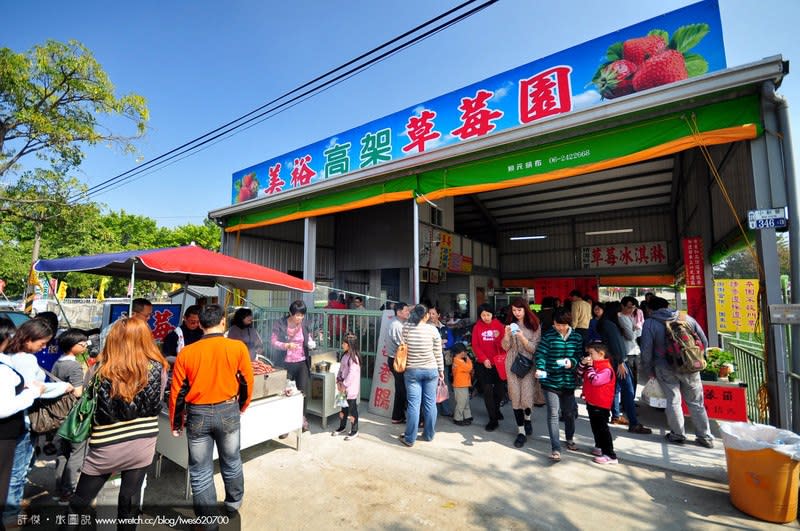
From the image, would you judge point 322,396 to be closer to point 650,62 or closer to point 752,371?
point 752,371

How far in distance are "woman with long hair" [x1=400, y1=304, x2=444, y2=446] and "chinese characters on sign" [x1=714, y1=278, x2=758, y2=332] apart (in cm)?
590

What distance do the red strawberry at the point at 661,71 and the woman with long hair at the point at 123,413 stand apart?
5905 millimetres

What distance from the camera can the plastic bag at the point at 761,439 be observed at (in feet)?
8.52

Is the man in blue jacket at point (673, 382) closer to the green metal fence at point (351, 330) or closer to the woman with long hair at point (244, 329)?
the green metal fence at point (351, 330)

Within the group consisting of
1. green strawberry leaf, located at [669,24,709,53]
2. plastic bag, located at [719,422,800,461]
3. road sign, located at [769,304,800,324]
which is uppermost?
green strawberry leaf, located at [669,24,709,53]

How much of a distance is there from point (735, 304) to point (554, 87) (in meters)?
5.40

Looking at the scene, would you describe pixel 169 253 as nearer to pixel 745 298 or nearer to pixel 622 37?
pixel 622 37

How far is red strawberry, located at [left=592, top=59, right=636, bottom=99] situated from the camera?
183 inches

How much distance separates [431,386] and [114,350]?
117 inches

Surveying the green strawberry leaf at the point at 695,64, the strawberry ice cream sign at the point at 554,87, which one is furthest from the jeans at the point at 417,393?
the green strawberry leaf at the point at 695,64

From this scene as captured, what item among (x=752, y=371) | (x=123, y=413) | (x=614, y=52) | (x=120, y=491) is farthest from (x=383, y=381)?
(x=614, y=52)

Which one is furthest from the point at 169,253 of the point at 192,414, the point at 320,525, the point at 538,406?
the point at 538,406

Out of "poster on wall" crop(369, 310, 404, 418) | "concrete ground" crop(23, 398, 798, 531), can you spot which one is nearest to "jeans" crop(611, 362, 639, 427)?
"concrete ground" crop(23, 398, 798, 531)

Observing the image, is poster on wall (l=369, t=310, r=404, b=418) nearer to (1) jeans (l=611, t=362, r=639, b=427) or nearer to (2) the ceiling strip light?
(1) jeans (l=611, t=362, r=639, b=427)
